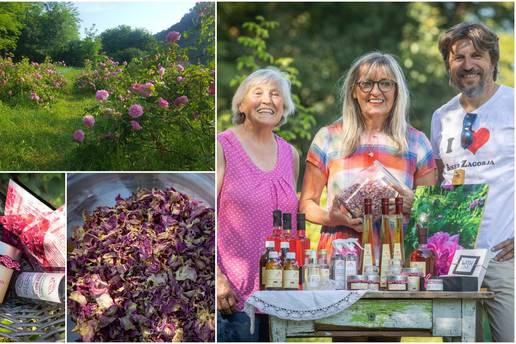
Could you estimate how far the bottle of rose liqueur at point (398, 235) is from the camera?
4660 mm

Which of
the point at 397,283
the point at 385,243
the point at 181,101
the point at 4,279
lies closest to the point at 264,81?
the point at 181,101

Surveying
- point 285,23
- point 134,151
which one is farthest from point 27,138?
point 285,23

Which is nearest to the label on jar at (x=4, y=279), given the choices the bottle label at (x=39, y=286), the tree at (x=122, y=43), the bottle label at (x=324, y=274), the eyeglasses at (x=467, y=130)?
the bottle label at (x=39, y=286)

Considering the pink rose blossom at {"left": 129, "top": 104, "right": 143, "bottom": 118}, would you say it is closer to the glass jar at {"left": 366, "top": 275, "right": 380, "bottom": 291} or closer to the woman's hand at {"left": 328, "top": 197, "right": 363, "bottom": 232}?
the woman's hand at {"left": 328, "top": 197, "right": 363, "bottom": 232}

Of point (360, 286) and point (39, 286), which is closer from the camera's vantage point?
point (360, 286)

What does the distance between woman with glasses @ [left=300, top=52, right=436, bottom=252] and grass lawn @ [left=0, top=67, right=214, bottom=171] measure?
0.67 metres

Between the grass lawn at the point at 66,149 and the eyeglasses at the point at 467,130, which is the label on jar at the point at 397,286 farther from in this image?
the grass lawn at the point at 66,149

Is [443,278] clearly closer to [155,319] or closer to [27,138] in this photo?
[155,319]

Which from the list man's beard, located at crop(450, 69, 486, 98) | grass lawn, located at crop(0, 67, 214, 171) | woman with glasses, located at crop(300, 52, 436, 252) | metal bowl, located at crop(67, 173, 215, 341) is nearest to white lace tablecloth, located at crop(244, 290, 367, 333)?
woman with glasses, located at crop(300, 52, 436, 252)

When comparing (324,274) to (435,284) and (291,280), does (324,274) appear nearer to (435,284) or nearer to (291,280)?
(291,280)

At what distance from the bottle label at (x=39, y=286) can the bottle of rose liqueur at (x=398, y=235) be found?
173 centimetres

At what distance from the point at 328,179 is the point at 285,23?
4.29m

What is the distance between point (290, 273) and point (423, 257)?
25.9 inches

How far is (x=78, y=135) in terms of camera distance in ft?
16.6
